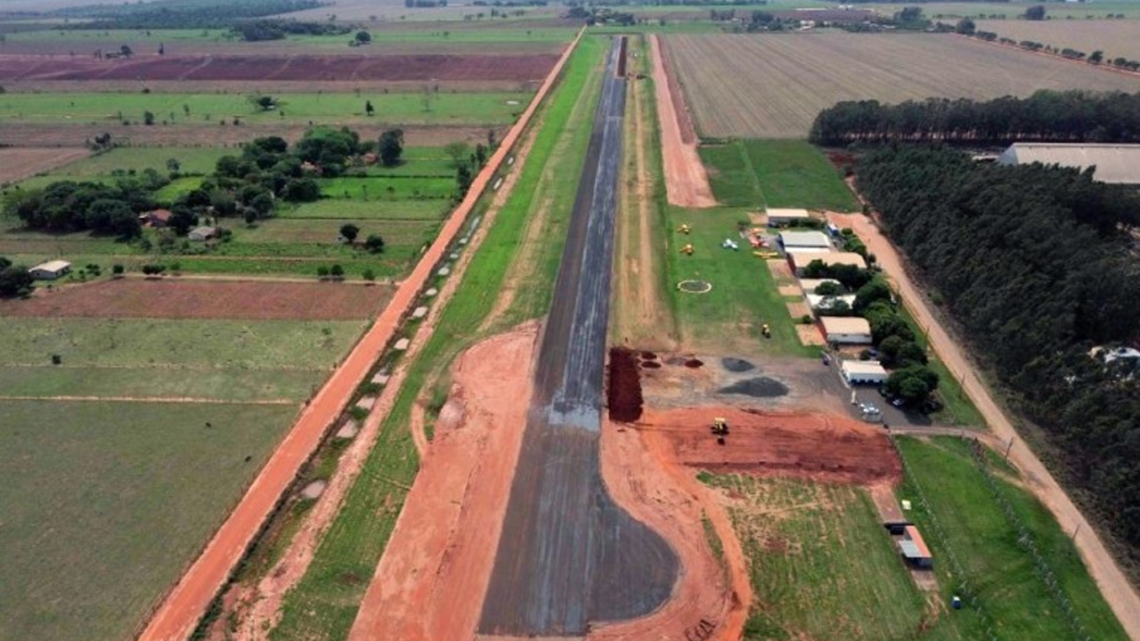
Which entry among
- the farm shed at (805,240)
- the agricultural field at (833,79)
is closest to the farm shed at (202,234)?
the farm shed at (805,240)

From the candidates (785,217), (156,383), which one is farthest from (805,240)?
(156,383)

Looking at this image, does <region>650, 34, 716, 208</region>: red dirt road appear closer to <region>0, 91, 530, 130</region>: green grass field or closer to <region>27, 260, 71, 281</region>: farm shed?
<region>0, 91, 530, 130</region>: green grass field

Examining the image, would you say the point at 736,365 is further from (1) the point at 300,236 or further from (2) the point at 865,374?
(1) the point at 300,236

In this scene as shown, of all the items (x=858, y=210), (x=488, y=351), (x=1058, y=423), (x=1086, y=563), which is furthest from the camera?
(x=858, y=210)

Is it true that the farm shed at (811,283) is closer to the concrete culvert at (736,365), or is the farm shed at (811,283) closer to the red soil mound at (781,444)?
the concrete culvert at (736,365)

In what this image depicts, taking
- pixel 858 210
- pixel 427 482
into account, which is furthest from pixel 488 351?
pixel 858 210

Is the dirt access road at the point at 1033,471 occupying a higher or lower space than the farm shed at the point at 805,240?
lower

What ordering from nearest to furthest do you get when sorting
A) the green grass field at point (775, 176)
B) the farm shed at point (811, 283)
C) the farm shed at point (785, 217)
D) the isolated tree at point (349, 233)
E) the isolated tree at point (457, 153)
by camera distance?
the farm shed at point (811, 283) < the isolated tree at point (349, 233) < the farm shed at point (785, 217) < the green grass field at point (775, 176) < the isolated tree at point (457, 153)

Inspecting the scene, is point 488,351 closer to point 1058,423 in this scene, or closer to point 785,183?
point 1058,423
